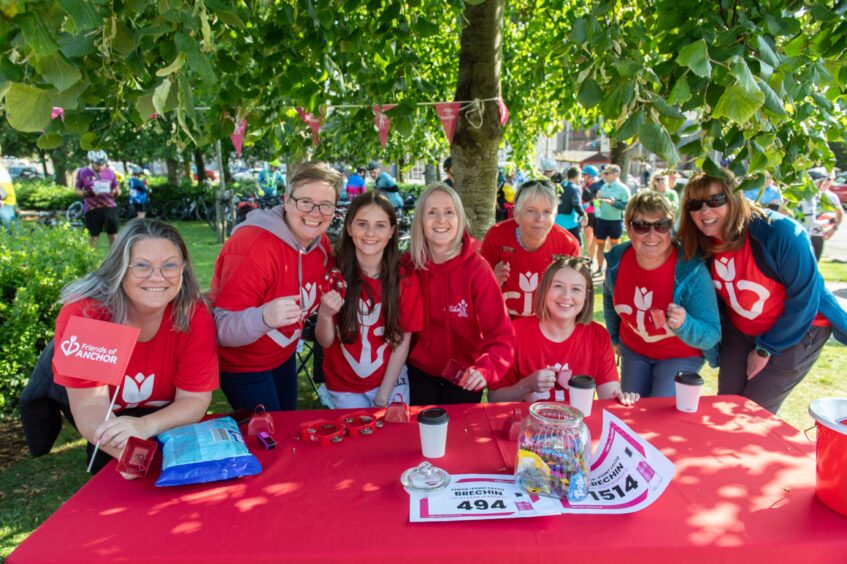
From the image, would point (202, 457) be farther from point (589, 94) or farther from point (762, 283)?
point (762, 283)

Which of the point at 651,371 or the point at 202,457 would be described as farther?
the point at 651,371

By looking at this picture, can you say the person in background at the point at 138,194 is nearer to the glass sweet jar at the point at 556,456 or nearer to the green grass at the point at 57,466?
the green grass at the point at 57,466

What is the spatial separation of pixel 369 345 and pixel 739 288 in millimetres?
2036

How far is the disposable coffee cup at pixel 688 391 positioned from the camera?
2.47m

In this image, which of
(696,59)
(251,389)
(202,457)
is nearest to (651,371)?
(696,59)

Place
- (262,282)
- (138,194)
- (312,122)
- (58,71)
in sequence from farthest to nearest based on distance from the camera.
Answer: (138,194) → (312,122) → (262,282) → (58,71)

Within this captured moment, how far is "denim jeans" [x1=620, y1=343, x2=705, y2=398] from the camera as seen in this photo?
322cm

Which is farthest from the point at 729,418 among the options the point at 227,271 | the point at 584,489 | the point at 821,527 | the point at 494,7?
the point at 494,7

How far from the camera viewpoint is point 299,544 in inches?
61.6

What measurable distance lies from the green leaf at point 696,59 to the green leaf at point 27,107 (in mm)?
1930

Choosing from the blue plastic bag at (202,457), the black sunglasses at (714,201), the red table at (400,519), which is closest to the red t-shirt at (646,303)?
the black sunglasses at (714,201)

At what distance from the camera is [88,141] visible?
286 centimetres

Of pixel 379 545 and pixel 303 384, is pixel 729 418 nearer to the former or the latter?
pixel 379 545

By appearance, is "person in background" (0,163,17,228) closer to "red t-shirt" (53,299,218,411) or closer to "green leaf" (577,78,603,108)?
"red t-shirt" (53,299,218,411)
